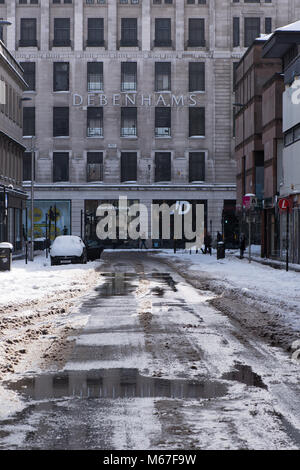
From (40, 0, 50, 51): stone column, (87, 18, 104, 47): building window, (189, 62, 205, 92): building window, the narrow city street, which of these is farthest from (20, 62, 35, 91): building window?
the narrow city street

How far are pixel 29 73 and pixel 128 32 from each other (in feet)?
32.3

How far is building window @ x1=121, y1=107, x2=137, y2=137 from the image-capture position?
71438 millimetres

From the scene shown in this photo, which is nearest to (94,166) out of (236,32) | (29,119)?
(29,119)

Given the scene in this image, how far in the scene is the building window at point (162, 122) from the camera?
71.6 meters

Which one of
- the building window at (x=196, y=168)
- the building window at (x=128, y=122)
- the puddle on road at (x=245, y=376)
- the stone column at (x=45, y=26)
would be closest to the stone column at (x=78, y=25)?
the stone column at (x=45, y=26)

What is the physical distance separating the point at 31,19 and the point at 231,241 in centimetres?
2750

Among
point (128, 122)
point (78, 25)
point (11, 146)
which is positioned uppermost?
point (78, 25)

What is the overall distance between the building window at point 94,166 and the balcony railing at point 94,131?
171 centimetres

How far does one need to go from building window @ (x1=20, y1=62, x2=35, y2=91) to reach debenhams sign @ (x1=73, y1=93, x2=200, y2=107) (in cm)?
401

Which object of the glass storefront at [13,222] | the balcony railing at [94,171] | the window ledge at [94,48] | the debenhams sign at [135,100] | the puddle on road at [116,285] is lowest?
the puddle on road at [116,285]

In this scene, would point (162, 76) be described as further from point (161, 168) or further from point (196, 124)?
point (161, 168)

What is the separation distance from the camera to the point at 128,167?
71.0 meters

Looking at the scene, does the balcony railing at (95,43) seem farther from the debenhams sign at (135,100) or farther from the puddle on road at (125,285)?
the puddle on road at (125,285)

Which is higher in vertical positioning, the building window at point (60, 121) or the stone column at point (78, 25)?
the stone column at point (78, 25)
